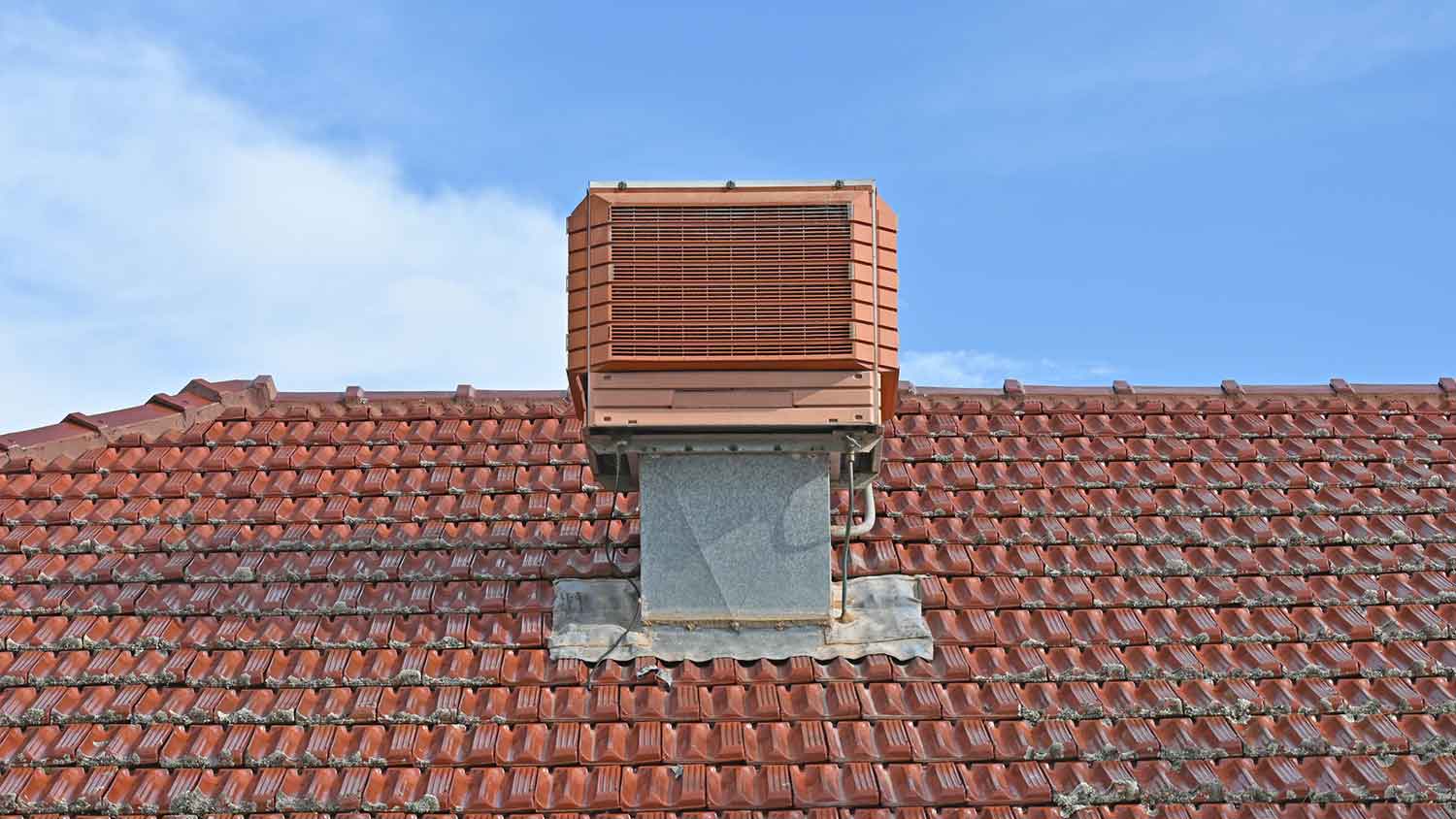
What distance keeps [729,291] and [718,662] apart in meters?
1.64

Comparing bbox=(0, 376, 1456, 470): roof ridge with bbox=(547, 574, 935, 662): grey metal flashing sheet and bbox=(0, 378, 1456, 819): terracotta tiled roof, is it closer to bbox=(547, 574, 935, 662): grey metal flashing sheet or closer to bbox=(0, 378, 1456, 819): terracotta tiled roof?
bbox=(0, 378, 1456, 819): terracotta tiled roof

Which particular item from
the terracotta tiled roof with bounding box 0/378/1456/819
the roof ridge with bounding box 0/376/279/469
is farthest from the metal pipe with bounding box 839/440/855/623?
the roof ridge with bounding box 0/376/279/469

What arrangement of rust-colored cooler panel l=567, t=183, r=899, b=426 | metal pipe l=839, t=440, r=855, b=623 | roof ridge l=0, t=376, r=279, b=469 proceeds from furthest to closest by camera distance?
Result: roof ridge l=0, t=376, r=279, b=469 → metal pipe l=839, t=440, r=855, b=623 → rust-colored cooler panel l=567, t=183, r=899, b=426

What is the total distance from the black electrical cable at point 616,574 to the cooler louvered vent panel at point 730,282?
0.62 meters

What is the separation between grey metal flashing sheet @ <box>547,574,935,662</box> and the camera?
678 centimetres

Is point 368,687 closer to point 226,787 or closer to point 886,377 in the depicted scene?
point 226,787

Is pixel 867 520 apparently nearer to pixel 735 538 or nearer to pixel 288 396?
pixel 735 538

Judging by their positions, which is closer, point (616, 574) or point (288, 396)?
point (616, 574)

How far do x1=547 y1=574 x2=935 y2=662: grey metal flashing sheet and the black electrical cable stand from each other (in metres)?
0.01

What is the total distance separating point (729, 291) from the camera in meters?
6.89

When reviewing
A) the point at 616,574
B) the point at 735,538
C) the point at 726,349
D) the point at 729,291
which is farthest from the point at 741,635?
the point at 729,291

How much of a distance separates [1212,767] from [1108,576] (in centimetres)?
125

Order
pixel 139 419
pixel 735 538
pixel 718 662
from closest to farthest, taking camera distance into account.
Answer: pixel 718 662
pixel 735 538
pixel 139 419

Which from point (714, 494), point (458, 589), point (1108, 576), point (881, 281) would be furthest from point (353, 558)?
point (1108, 576)
